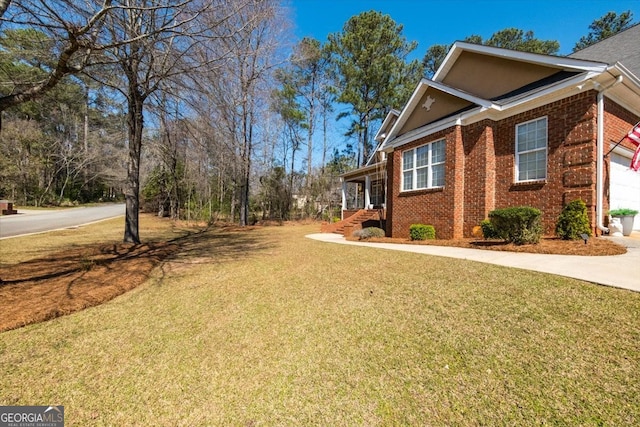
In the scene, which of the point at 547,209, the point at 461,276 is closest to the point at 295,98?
the point at 547,209

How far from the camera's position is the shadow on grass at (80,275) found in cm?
376

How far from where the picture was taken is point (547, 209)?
7.60m

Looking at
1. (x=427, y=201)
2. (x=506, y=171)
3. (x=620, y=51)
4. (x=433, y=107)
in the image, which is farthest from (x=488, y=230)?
(x=620, y=51)

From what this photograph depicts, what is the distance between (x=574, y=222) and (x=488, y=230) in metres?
1.86

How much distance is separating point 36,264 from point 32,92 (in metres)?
4.01

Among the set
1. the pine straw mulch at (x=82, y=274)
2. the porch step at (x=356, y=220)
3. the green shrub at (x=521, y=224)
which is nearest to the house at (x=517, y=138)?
the green shrub at (x=521, y=224)

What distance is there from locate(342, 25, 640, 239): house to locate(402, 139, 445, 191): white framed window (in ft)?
0.13

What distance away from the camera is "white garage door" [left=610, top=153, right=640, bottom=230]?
25.2 ft

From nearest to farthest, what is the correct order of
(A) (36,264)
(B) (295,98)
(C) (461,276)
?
(C) (461,276), (A) (36,264), (B) (295,98)

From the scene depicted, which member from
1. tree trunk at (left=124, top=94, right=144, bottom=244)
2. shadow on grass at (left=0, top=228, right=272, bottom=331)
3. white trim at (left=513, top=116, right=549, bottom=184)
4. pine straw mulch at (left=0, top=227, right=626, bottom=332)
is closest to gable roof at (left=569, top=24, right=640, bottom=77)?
white trim at (left=513, top=116, right=549, bottom=184)

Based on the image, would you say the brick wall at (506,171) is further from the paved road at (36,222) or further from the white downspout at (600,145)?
the paved road at (36,222)

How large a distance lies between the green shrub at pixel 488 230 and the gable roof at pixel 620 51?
7537 millimetres

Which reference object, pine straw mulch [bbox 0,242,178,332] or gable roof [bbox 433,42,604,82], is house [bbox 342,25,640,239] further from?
pine straw mulch [bbox 0,242,178,332]

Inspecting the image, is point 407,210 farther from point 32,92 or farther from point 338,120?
point 338,120
